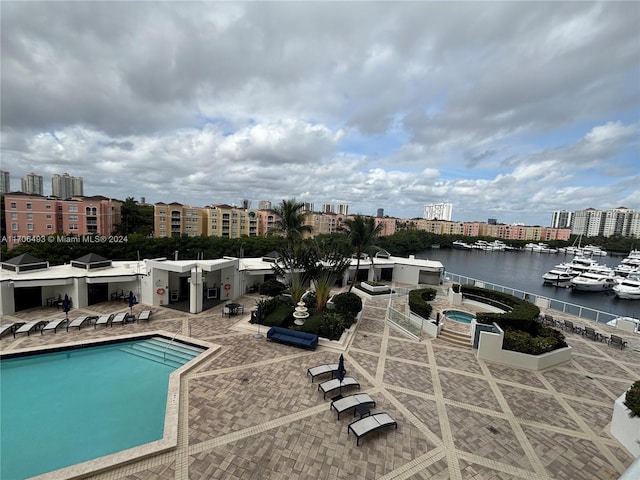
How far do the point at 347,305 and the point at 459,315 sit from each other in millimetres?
7748

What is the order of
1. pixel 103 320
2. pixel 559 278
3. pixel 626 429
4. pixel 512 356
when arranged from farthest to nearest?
pixel 559 278 < pixel 103 320 < pixel 512 356 < pixel 626 429

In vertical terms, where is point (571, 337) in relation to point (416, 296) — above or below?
below

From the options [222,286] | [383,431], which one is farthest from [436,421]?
[222,286]

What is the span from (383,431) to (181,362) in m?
8.71

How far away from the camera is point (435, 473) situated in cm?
661

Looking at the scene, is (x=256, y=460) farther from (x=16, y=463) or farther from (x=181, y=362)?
(x=181, y=362)

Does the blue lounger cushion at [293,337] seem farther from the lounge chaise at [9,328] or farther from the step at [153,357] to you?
the lounge chaise at [9,328]

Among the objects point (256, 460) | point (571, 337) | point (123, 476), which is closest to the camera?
point (123, 476)

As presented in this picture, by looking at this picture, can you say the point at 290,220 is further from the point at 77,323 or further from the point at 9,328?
the point at 9,328

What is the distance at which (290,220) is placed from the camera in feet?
79.7

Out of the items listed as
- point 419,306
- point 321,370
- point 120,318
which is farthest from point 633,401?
point 120,318

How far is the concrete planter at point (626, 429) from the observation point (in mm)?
7398

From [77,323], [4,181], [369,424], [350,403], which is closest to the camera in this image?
[369,424]

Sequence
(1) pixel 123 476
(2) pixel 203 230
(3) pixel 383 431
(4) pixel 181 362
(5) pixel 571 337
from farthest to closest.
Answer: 1. (2) pixel 203 230
2. (5) pixel 571 337
3. (4) pixel 181 362
4. (3) pixel 383 431
5. (1) pixel 123 476
